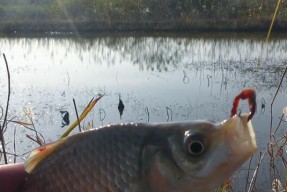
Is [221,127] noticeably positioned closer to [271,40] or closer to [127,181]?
[127,181]

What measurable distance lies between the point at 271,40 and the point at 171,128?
17198mm

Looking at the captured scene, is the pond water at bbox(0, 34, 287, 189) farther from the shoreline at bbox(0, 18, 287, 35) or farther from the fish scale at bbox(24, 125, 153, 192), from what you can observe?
the fish scale at bbox(24, 125, 153, 192)

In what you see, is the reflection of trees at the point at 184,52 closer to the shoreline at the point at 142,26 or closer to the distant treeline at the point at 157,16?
the shoreline at the point at 142,26

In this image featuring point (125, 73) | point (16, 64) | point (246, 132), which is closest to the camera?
point (246, 132)

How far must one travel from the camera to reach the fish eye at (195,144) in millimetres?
1392

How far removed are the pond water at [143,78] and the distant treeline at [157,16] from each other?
1636mm

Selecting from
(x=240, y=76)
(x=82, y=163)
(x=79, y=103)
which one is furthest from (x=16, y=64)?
(x=82, y=163)

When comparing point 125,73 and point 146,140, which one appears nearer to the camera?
point 146,140

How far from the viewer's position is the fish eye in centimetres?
139

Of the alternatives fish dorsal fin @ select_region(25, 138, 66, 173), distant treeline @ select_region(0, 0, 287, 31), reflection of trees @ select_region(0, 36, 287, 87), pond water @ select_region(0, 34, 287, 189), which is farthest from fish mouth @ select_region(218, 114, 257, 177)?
distant treeline @ select_region(0, 0, 287, 31)

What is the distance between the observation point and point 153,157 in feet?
4.63

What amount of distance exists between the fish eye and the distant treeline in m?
19.7

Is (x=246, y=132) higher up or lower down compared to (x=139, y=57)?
higher up

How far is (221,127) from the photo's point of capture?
1.40 metres
